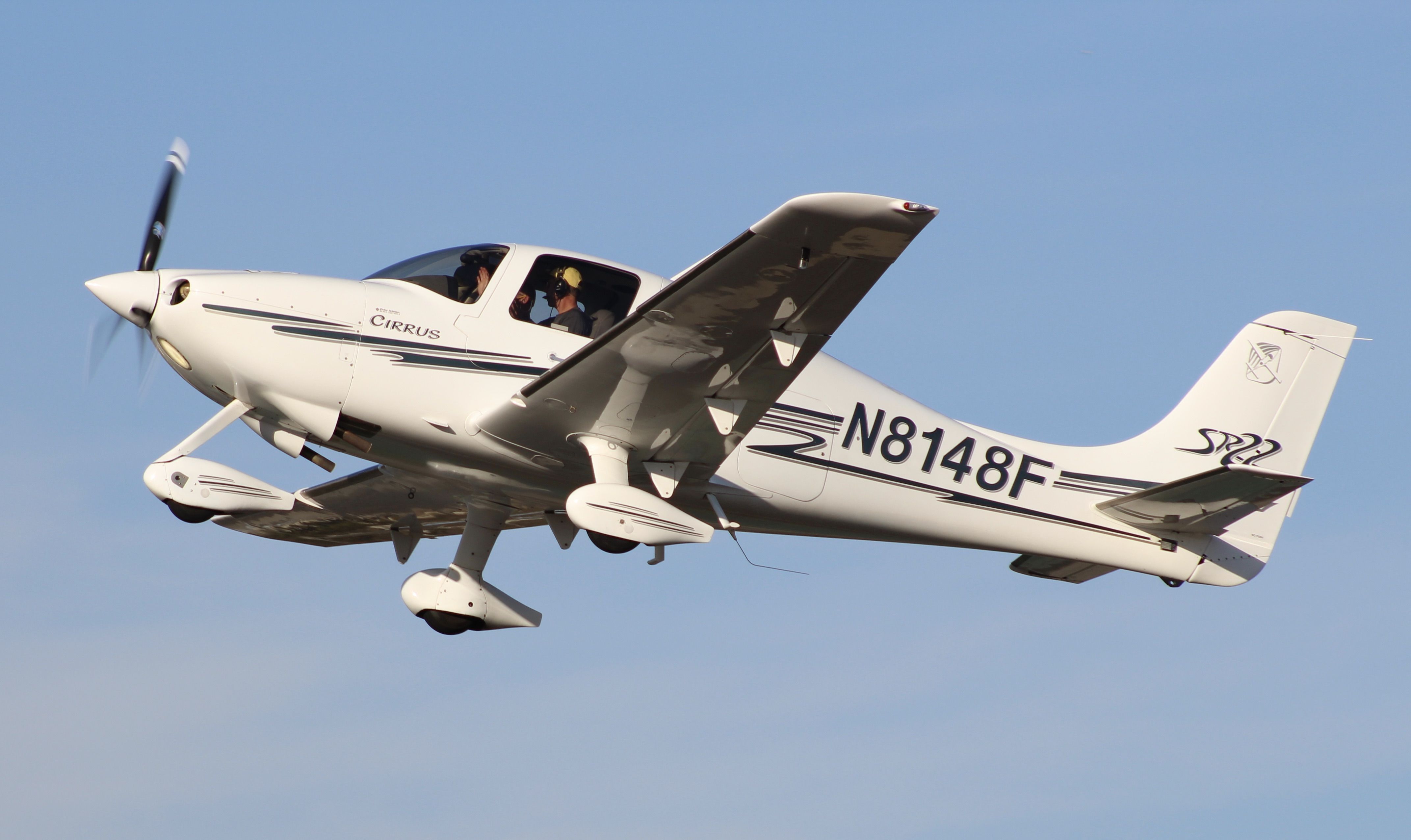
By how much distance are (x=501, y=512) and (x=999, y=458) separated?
441 cm

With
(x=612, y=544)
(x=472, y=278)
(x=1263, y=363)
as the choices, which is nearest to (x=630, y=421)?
(x=612, y=544)

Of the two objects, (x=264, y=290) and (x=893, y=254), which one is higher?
(x=893, y=254)

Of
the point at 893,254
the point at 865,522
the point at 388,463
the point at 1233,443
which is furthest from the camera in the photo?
the point at 1233,443

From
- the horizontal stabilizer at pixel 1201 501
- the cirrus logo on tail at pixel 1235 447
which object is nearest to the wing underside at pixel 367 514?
the horizontal stabilizer at pixel 1201 501

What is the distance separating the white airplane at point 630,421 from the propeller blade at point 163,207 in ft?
0.07

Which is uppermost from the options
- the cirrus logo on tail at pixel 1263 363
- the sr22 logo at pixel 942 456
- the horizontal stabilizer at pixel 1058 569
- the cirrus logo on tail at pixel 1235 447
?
the cirrus logo on tail at pixel 1263 363

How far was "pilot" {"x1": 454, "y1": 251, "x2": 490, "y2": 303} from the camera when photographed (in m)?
11.7

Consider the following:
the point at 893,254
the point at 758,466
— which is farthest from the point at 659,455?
the point at 893,254

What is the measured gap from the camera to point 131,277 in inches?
441

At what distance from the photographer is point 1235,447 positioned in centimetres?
1497

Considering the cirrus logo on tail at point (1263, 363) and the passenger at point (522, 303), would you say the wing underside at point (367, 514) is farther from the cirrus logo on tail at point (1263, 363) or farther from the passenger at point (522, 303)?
the cirrus logo on tail at point (1263, 363)

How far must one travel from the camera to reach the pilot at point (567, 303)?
38.6 feet

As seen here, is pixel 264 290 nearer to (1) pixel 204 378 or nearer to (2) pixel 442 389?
(1) pixel 204 378

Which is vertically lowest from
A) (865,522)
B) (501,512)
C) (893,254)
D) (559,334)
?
(501,512)
